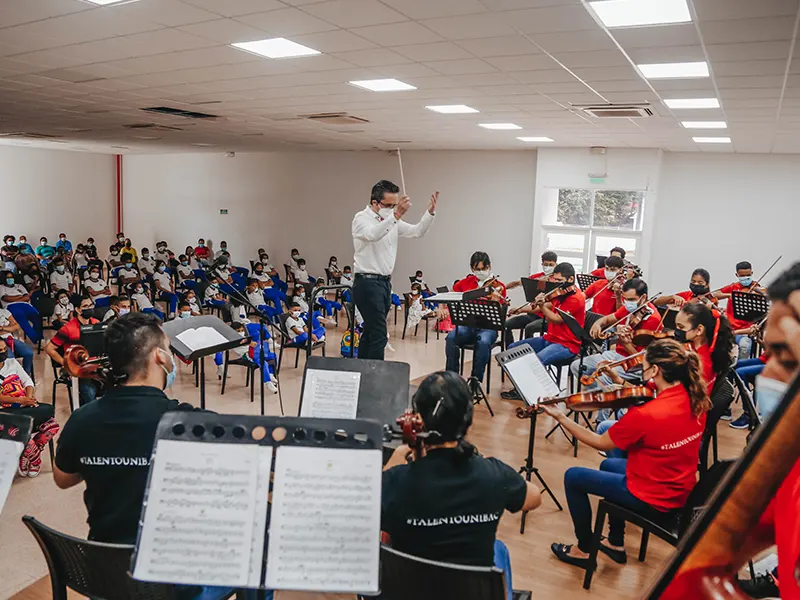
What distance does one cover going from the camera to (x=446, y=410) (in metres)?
2.03

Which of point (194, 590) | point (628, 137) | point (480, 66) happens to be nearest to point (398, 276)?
point (628, 137)

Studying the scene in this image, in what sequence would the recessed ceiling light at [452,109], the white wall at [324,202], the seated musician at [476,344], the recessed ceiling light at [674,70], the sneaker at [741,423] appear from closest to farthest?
the recessed ceiling light at [674,70], the sneaker at [741,423], the seated musician at [476,344], the recessed ceiling light at [452,109], the white wall at [324,202]

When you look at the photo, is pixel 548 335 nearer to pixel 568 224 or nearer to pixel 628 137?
pixel 628 137

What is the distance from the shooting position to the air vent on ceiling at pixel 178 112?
7.58 m

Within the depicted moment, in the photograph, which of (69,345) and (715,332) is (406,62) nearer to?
(715,332)

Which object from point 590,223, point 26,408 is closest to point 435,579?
point 26,408

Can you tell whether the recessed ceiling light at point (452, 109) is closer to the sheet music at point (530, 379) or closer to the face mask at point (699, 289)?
the face mask at point (699, 289)

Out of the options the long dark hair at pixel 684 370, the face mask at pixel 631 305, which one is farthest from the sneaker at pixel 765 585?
the face mask at pixel 631 305

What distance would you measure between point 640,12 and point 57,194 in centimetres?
1728

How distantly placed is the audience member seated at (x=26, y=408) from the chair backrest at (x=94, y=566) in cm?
289

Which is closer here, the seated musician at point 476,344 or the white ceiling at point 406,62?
the white ceiling at point 406,62

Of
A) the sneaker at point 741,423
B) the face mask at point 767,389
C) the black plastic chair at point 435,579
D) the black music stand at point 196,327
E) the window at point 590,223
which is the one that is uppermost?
the window at point 590,223

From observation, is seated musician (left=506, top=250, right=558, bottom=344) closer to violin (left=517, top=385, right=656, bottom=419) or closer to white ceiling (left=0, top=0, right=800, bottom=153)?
white ceiling (left=0, top=0, right=800, bottom=153)

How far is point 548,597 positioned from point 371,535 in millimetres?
1956
